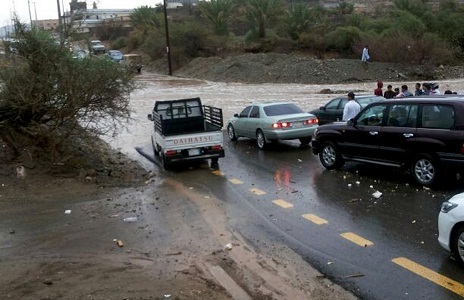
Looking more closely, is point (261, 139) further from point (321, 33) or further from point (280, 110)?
point (321, 33)

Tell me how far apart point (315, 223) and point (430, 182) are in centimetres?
310

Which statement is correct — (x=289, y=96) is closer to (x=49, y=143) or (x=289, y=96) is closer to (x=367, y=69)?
(x=367, y=69)

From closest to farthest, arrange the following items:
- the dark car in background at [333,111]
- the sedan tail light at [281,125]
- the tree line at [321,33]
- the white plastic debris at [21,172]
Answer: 1. the white plastic debris at [21,172]
2. the sedan tail light at [281,125]
3. the dark car in background at [333,111]
4. the tree line at [321,33]

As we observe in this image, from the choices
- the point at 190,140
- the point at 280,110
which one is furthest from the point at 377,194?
the point at 280,110

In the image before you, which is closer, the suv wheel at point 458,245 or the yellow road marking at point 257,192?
the suv wheel at point 458,245

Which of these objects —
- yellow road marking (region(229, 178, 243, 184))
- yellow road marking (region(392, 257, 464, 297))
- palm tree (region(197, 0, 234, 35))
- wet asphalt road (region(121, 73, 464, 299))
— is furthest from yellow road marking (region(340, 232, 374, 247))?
palm tree (region(197, 0, 234, 35))

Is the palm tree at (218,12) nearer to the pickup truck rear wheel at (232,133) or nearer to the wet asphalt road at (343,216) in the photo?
the pickup truck rear wheel at (232,133)

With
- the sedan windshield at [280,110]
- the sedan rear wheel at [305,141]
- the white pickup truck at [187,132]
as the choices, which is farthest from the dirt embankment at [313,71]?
the white pickup truck at [187,132]

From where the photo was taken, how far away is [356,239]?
317 inches

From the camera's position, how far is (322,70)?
157 ft

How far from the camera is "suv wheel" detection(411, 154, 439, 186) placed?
10.6 meters

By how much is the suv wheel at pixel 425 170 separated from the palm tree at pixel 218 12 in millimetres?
57416

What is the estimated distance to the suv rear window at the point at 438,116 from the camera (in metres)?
10.3

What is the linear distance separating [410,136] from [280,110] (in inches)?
264
